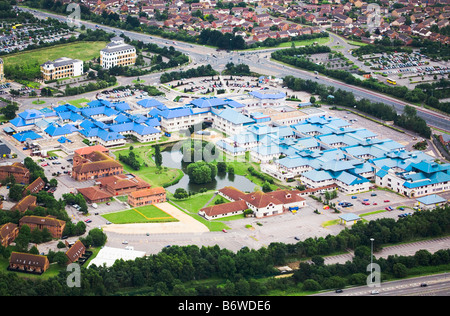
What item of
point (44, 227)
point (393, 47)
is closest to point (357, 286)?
point (44, 227)

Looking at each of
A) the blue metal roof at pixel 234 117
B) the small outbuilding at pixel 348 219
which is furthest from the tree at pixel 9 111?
the small outbuilding at pixel 348 219

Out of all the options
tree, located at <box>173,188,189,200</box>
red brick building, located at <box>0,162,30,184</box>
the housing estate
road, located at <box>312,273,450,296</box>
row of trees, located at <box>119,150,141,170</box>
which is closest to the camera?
road, located at <box>312,273,450,296</box>

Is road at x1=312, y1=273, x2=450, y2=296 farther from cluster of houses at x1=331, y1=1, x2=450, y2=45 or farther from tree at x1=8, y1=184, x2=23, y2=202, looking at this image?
cluster of houses at x1=331, y1=1, x2=450, y2=45

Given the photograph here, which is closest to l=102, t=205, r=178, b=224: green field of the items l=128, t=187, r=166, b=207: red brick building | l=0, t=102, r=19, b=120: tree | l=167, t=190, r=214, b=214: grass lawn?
l=128, t=187, r=166, b=207: red brick building

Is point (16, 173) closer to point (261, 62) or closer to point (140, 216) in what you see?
point (140, 216)

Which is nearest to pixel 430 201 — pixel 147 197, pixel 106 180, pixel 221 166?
pixel 221 166
